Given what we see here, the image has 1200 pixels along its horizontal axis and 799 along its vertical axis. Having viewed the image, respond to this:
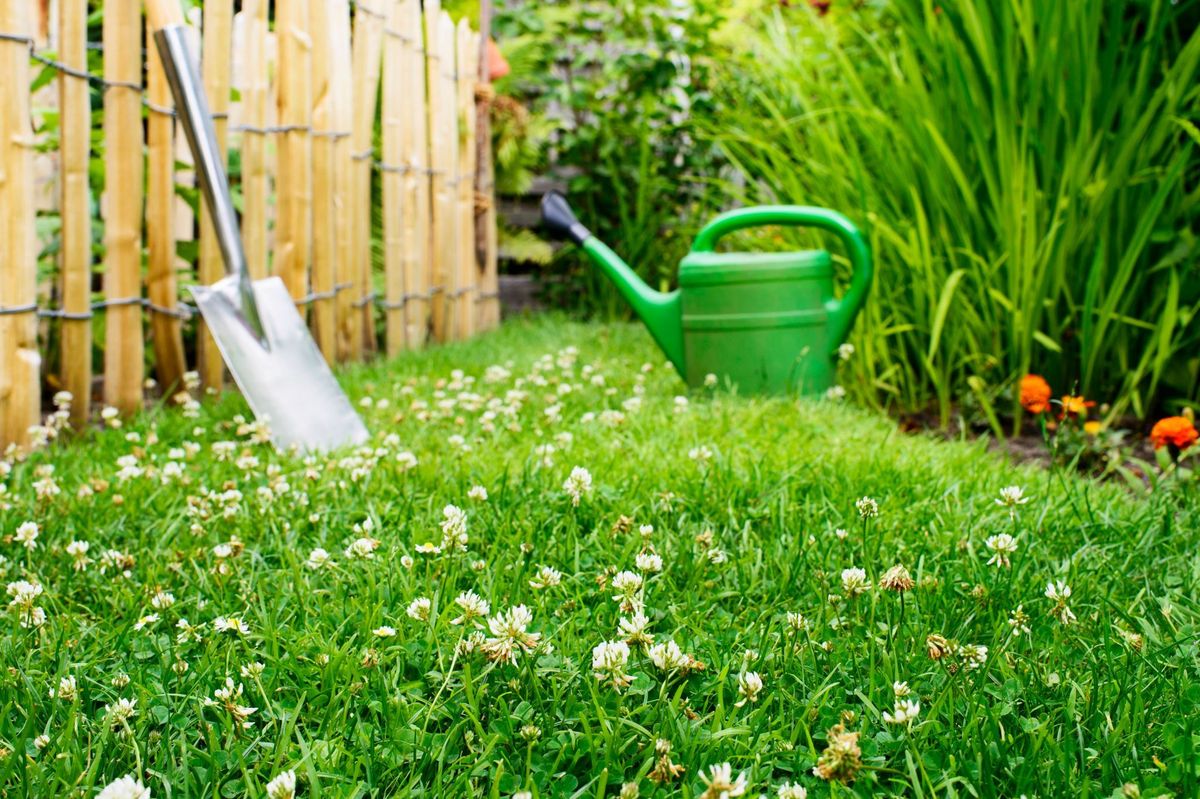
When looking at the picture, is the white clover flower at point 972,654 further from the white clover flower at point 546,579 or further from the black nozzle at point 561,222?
the black nozzle at point 561,222

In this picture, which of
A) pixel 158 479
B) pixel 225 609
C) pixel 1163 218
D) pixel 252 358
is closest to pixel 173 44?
pixel 252 358

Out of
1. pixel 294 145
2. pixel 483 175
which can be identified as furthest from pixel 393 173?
pixel 483 175

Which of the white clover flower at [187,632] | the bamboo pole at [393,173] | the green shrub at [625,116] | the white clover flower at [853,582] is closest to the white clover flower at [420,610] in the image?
the white clover flower at [187,632]

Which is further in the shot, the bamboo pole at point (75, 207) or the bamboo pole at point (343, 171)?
the bamboo pole at point (343, 171)

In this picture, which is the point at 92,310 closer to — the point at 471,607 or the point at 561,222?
the point at 561,222

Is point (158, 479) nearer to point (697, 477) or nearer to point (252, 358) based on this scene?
point (252, 358)

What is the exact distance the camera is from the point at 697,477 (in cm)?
178

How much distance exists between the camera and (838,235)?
2.78 m

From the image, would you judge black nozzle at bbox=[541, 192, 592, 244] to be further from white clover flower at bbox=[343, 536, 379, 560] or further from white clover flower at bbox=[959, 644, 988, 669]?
white clover flower at bbox=[959, 644, 988, 669]

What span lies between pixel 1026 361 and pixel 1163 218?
1.47 feet

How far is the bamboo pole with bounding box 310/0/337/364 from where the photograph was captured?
3.35 metres

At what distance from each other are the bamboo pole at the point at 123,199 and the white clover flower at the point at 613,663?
2034 mm

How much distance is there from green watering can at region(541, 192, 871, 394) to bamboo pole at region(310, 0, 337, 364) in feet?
3.87

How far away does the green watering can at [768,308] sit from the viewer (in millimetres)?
2775
